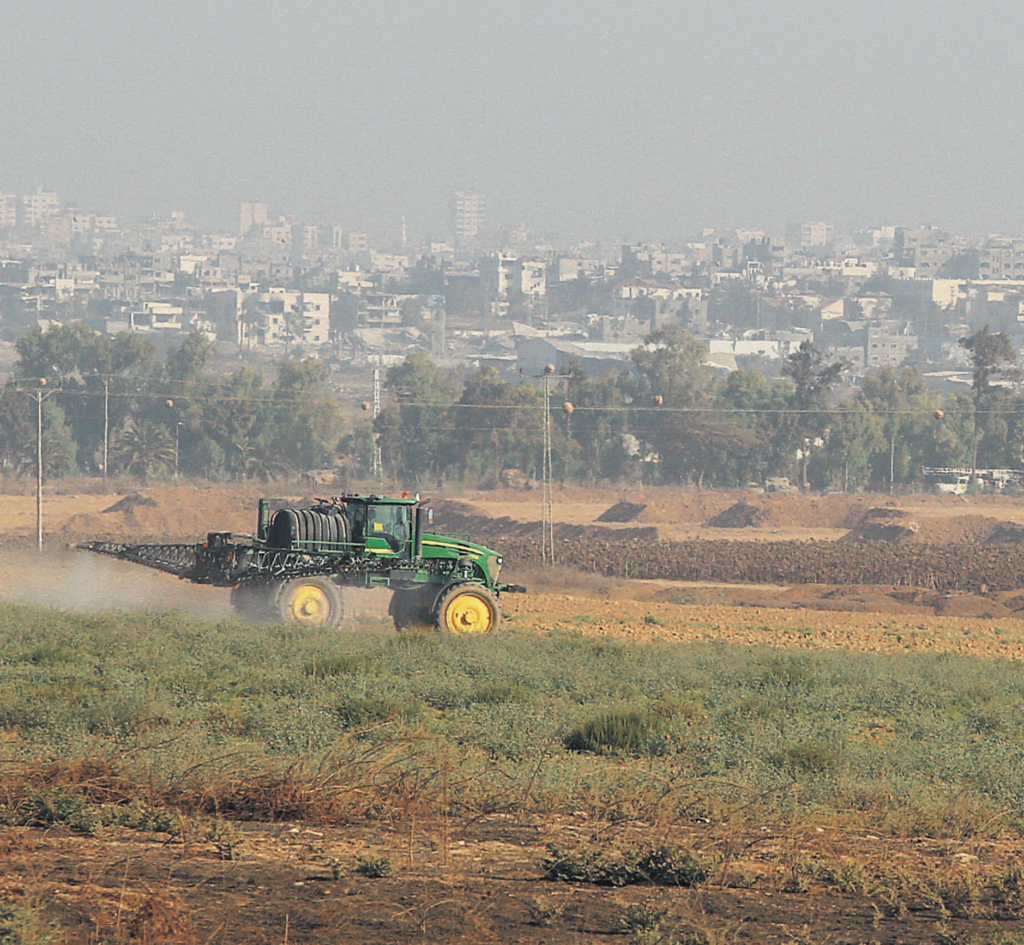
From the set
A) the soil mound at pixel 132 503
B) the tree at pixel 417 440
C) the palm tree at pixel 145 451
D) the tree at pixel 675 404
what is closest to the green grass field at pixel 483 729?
the soil mound at pixel 132 503

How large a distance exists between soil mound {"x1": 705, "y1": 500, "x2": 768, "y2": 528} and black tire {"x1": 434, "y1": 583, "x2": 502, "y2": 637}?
2389 inches

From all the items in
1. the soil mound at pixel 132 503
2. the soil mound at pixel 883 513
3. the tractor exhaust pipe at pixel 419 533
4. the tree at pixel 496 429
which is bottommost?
the soil mound at pixel 883 513

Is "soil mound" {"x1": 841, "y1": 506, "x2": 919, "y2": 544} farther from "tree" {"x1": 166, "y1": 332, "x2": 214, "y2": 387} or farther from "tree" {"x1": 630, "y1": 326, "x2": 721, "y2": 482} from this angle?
"tree" {"x1": 166, "y1": 332, "x2": 214, "y2": 387}

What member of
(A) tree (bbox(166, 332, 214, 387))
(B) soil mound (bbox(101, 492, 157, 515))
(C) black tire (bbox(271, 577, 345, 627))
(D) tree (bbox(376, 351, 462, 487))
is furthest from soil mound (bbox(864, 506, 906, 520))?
(C) black tire (bbox(271, 577, 345, 627))

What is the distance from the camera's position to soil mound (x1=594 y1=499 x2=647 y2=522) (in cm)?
8531

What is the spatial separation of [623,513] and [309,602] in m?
61.5

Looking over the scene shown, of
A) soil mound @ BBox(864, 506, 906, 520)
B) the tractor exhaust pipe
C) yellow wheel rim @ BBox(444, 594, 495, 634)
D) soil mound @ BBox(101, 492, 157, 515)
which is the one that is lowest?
soil mound @ BBox(864, 506, 906, 520)

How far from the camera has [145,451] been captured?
10656cm

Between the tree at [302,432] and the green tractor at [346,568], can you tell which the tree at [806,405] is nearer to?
the tree at [302,432]

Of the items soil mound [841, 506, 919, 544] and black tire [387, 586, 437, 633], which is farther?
soil mound [841, 506, 919, 544]

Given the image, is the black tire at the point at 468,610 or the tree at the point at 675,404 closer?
the black tire at the point at 468,610

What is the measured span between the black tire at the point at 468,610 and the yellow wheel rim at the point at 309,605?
6.49 ft

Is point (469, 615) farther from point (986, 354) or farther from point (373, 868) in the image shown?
point (986, 354)

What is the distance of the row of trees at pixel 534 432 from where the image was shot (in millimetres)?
106562
